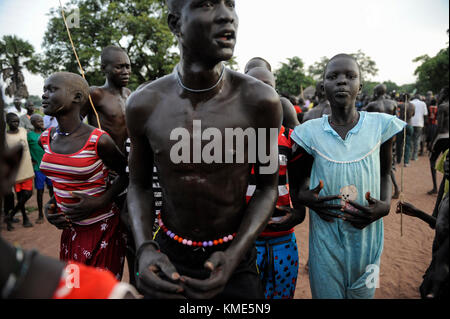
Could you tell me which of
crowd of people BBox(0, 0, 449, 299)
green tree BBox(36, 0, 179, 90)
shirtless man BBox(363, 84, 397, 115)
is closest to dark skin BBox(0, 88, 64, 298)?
crowd of people BBox(0, 0, 449, 299)

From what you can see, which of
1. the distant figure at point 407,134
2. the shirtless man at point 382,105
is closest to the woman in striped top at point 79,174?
the shirtless man at point 382,105

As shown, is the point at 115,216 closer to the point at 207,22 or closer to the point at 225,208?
the point at 225,208

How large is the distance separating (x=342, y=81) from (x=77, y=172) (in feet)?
6.69

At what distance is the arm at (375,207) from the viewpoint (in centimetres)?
180

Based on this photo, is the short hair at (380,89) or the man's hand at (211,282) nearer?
the man's hand at (211,282)

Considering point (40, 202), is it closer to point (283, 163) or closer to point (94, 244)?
point (94, 244)

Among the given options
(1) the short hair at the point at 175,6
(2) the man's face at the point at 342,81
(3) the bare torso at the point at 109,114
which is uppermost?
(1) the short hair at the point at 175,6

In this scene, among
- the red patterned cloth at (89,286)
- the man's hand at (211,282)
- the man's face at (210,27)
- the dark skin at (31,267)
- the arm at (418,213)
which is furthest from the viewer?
the arm at (418,213)

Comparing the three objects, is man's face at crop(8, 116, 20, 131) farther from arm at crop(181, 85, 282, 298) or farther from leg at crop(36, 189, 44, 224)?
arm at crop(181, 85, 282, 298)

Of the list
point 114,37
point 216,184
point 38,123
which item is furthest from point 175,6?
point 114,37

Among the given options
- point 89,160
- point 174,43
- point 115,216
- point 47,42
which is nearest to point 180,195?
point 89,160

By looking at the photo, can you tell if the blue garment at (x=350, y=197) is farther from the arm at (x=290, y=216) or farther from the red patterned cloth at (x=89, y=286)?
the red patterned cloth at (x=89, y=286)

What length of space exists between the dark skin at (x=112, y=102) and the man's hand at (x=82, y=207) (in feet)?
4.69
